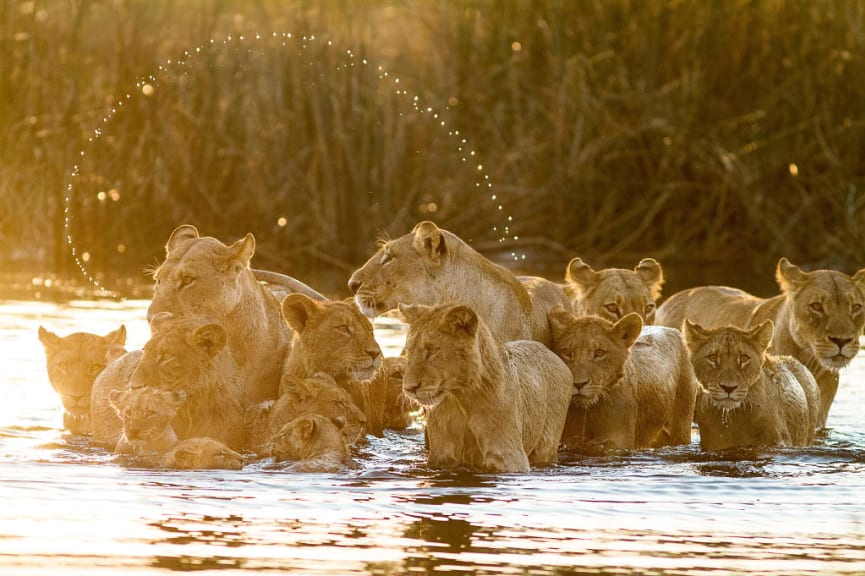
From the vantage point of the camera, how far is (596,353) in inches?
400

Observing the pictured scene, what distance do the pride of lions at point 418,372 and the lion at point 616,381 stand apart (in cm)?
1

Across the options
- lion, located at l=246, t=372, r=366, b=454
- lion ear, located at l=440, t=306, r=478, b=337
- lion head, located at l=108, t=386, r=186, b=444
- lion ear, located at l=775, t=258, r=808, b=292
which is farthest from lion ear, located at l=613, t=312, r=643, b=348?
lion ear, located at l=775, t=258, r=808, b=292

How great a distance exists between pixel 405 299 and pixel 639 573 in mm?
3543

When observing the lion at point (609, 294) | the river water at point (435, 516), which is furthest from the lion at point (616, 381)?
the lion at point (609, 294)

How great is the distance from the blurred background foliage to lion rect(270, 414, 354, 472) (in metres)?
10.1

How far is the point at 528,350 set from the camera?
9.67m

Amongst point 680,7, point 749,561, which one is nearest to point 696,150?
point 680,7

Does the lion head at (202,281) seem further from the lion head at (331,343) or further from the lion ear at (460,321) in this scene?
the lion ear at (460,321)

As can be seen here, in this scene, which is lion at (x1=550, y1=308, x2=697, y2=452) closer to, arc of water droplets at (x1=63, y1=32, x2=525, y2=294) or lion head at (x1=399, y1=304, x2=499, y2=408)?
lion head at (x1=399, y1=304, x2=499, y2=408)

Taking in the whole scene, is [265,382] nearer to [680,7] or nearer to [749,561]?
[749,561]

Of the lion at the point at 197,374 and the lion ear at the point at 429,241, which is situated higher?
the lion ear at the point at 429,241

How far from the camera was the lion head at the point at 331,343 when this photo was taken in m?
10.0

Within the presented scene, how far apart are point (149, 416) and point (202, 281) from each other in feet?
2.90

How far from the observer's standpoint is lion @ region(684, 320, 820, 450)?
10.3 metres
